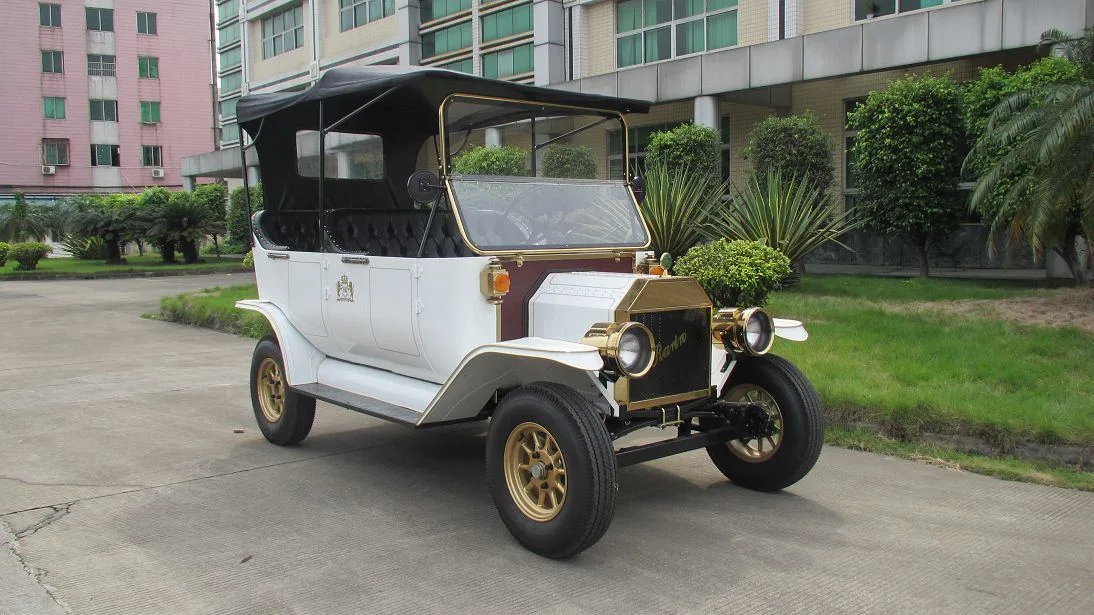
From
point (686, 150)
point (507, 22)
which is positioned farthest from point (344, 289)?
point (507, 22)

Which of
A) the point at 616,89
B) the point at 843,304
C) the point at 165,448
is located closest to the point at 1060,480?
the point at 843,304

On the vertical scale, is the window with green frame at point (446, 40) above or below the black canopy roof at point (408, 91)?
above

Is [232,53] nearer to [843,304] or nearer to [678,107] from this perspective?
[678,107]

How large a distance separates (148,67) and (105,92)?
2.83 metres

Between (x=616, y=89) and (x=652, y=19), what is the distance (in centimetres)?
324

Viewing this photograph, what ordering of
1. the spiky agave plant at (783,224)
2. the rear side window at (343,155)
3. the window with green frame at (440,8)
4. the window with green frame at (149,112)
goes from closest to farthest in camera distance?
the rear side window at (343,155) → the spiky agave plant at (783,224) → the window with green frame at (440,8) → the window with green frame at (149,112)

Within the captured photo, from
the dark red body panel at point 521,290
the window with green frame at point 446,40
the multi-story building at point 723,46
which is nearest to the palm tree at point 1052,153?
the multi-story building at point 723,46

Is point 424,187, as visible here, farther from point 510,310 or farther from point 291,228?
point 291,228

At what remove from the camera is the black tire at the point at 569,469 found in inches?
161

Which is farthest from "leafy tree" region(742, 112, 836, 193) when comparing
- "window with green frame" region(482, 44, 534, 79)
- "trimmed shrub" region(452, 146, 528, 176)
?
"window with green frame" region(482, 44, 534, 79)

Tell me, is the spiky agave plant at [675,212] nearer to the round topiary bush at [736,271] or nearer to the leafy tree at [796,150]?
the round topiary bush at [736,271]

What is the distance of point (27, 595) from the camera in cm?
395

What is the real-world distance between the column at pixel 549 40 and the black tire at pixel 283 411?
19.2 meters

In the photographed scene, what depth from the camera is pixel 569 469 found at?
13.6 ft
